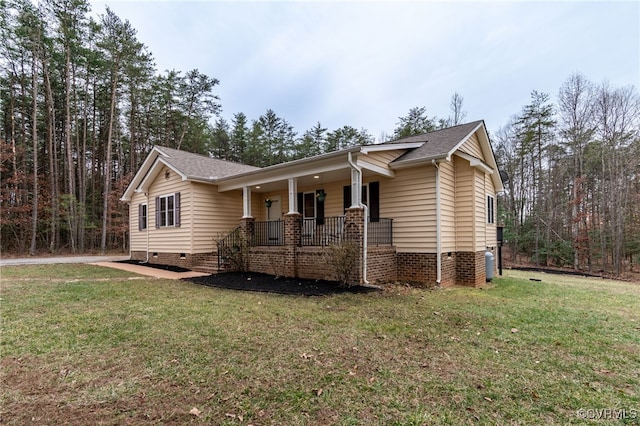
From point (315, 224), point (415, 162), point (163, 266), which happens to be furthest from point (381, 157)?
point (163, 266)

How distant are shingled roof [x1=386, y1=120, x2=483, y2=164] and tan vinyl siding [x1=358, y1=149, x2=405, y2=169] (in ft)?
0.50

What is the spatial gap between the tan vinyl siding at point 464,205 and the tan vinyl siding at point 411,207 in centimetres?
132

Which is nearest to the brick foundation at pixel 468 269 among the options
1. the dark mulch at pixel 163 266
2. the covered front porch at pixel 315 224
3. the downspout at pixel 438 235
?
the downspout at pixel 438 235

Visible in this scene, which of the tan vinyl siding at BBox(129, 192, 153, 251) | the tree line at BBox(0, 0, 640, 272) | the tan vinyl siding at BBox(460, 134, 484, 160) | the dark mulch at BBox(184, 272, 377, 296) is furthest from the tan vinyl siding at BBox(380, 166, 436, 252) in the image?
the tree line at BBox(0, 0, 640, 272)

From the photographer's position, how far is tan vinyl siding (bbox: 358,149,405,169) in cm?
812

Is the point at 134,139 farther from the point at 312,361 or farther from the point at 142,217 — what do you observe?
the point at 312,361

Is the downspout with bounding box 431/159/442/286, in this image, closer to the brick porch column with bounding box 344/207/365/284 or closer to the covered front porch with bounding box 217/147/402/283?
the covered front porch with bounding box 217/147/402/283

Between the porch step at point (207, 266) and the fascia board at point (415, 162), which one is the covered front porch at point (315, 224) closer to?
the fascia board at point (415, 162)

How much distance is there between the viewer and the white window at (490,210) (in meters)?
10.9

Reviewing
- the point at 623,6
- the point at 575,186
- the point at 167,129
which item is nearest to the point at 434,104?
the point at 575,186

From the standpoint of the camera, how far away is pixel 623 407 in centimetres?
250

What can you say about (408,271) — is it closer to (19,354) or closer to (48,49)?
(19,354)

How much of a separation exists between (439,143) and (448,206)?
198 centimetres

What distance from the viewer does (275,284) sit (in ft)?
26.4
